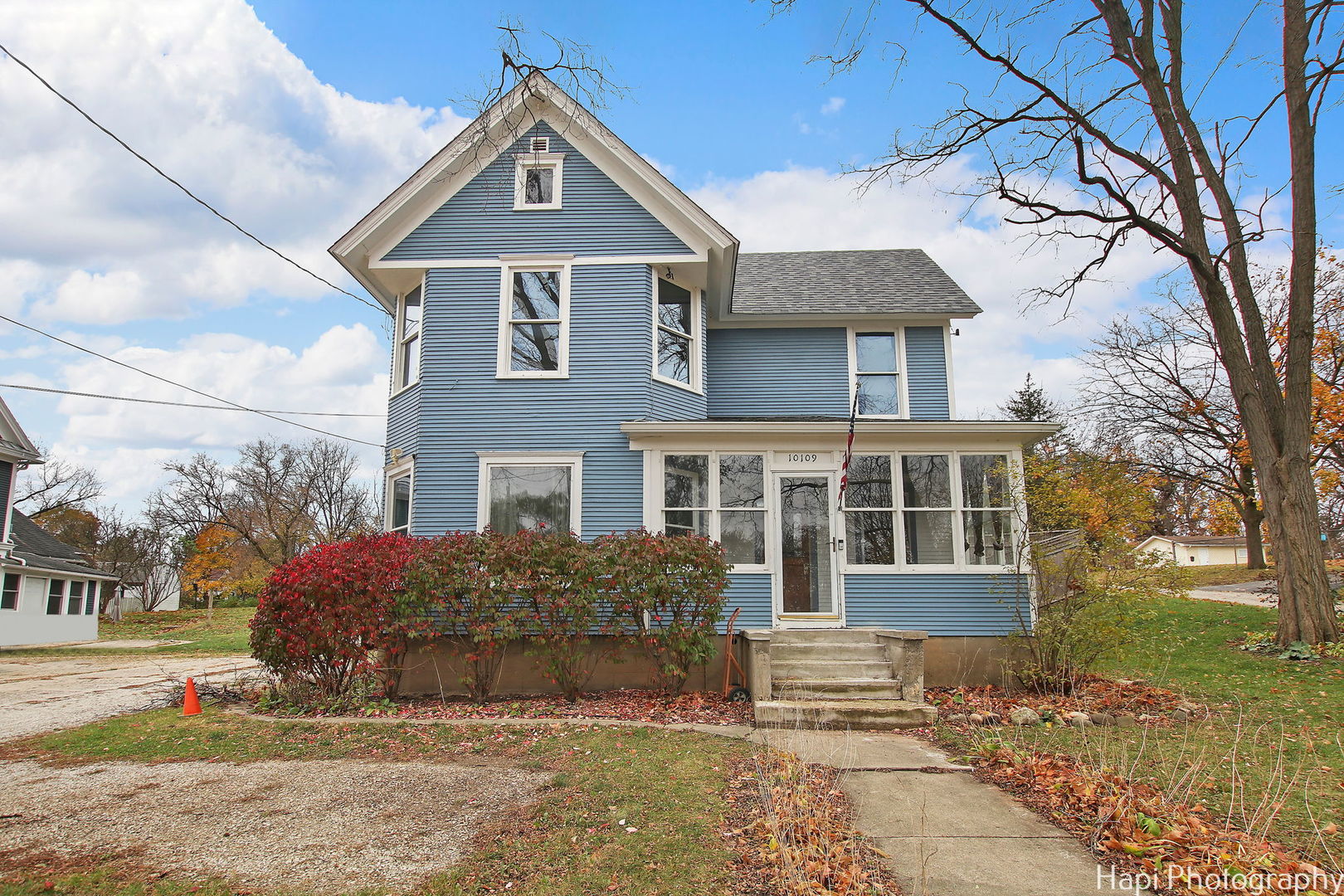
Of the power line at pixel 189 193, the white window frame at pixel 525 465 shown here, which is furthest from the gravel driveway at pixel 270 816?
the power line at pixel 189 193

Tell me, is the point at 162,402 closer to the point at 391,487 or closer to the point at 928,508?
the point at 391,487

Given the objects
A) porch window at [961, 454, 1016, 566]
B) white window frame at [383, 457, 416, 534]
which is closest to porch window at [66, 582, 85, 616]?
white window frame at [383, 457, 416, 534]

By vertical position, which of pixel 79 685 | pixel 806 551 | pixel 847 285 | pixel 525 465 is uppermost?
pixel 847 285

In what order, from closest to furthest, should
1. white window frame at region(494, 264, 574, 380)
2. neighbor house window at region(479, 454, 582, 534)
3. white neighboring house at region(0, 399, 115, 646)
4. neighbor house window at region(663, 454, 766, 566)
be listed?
neighbor house window at region(663, 454, 766, 566)
neighbor house window at region(479, 454, 582, 534)
white window frame at region(494, 264, 574, 380)
white neighboring house at region(0, 399, 115, 646)

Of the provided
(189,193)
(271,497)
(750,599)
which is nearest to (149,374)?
(189,193)

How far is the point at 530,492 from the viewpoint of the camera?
10.9m

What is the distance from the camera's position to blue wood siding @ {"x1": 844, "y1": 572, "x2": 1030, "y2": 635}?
10188 millimetres

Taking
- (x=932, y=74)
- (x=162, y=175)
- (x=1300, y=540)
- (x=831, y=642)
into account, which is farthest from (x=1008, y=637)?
(x=162, y=175)

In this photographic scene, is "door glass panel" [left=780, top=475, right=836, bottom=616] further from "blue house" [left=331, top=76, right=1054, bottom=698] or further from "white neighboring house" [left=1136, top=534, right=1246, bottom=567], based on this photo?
"white neighboring house" [left=1136, top=534, right=1246, bottom=567]

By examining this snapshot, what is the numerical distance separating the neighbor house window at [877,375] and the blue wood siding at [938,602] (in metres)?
3.56

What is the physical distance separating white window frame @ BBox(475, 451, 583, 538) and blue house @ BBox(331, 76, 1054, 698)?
3 cm

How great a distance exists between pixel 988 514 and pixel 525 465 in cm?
662

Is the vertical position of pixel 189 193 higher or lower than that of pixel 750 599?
higher

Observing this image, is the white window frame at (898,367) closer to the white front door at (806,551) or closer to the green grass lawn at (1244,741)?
the white front door at (806,551)
